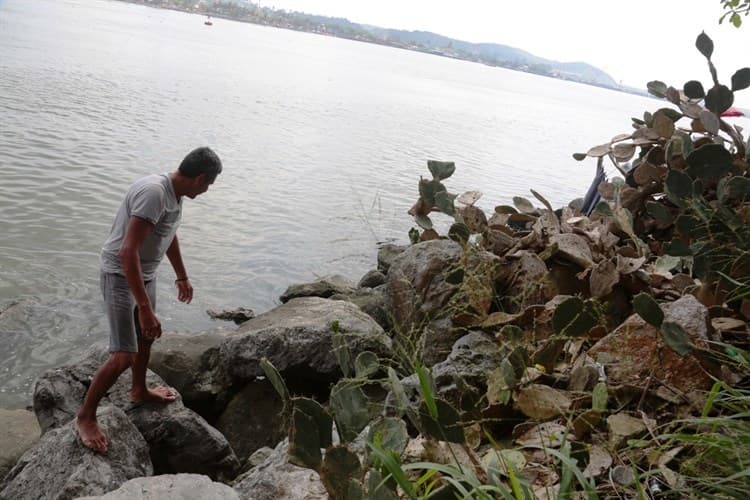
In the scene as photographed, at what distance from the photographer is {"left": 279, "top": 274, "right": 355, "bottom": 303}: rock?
25.7ft

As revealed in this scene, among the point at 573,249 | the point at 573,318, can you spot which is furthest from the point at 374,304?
the point at 573,318

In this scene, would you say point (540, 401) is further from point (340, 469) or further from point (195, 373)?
point (195, 373)

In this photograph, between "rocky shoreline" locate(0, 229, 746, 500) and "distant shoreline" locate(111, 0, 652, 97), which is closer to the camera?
"rocky shoreline" locate(0, 229, 746, 500)

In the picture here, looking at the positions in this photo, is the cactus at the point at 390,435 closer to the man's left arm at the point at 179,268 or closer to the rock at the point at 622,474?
the rock at the point at 622,474

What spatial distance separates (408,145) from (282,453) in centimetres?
1956

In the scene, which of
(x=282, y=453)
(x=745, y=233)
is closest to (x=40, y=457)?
(x=282, y=453)

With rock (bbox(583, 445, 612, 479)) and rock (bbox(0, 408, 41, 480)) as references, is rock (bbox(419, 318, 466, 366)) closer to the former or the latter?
rock (bbox(583, 445, 612, 479))

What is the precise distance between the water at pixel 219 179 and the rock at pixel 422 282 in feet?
1.57

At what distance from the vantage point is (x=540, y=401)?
255 centimetres

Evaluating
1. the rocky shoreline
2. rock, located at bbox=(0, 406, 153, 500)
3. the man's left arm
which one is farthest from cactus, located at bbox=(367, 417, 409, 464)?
the man's left arm

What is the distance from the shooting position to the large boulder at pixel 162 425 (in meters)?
4.03

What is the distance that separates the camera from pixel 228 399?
5.02 m

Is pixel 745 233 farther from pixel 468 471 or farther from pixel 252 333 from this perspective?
pixel 252 333

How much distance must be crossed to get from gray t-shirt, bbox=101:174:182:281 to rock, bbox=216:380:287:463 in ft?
4.47
